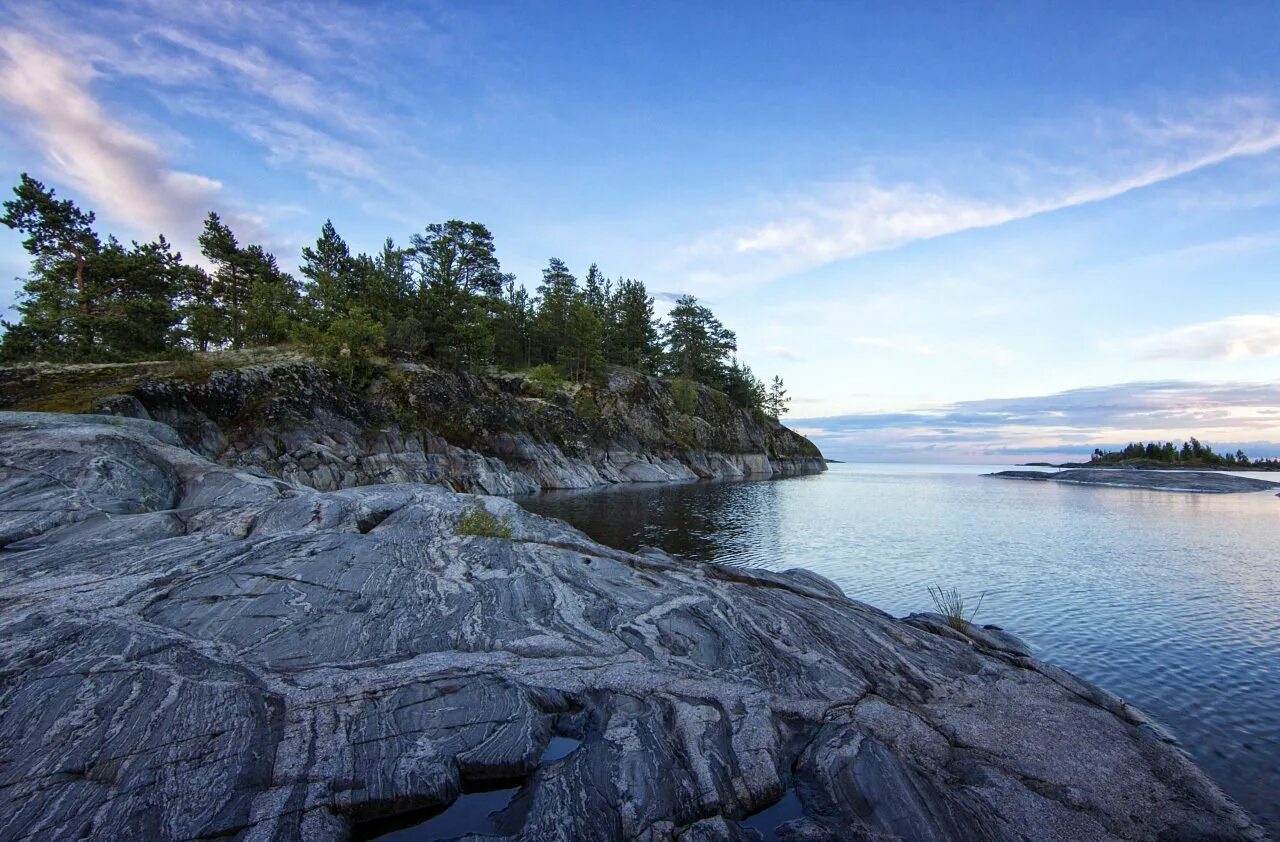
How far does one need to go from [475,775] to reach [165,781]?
416 cm

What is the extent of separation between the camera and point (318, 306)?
2766 inches

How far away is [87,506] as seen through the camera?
15.6 m

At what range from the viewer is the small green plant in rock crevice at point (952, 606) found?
17281mm

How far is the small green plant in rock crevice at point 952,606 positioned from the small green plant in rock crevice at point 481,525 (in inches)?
579

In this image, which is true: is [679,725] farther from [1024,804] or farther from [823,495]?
[823,495]

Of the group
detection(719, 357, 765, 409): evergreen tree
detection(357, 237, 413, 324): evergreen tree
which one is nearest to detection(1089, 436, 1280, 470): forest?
detection(719, 357, 765, 409): evergreen tree

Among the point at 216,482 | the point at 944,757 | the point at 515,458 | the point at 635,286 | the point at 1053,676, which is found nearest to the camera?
the point at 944,757

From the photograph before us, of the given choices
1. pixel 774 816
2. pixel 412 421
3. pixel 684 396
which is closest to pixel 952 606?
pixel 774 816

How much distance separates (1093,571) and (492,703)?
33265mm

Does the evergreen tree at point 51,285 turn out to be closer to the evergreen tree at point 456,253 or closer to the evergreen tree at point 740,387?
the evergreen tree at point 456,253

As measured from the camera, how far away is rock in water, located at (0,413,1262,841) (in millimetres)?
7637

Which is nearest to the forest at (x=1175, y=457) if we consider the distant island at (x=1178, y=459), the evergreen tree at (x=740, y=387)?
the distant island at (x=1178, y=459)

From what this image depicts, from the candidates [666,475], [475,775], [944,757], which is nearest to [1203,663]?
[944,757]

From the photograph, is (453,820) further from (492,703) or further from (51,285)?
(51,285)
